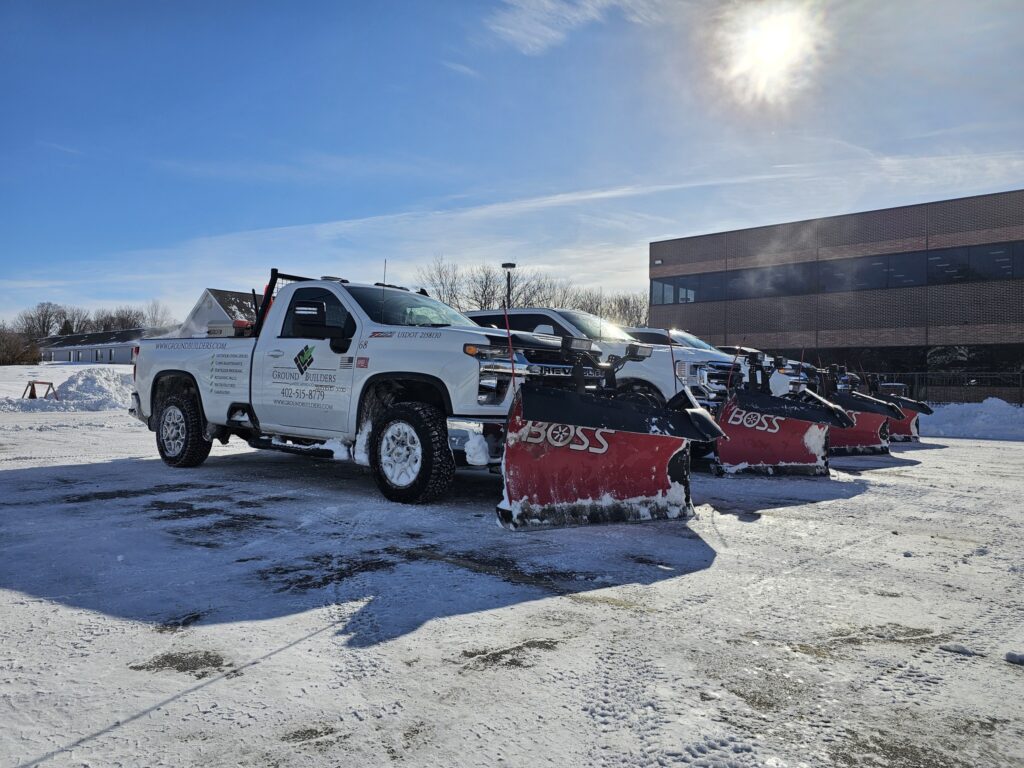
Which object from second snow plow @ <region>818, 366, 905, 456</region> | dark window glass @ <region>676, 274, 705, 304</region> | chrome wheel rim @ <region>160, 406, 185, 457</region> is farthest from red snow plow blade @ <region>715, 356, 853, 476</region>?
dark window glass @ <region>676, 274, 705, 304</region>

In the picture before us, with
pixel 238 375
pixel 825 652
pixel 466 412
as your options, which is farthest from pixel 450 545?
pixel 238 375

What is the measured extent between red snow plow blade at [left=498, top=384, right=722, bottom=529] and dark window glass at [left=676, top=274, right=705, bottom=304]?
3399cm

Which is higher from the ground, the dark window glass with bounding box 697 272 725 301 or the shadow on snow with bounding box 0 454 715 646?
the dark window glass with bounding box 697 272 725 301

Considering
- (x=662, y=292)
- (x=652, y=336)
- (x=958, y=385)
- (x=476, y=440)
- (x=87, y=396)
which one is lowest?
(x=87, y=396)

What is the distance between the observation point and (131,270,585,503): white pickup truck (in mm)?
6039

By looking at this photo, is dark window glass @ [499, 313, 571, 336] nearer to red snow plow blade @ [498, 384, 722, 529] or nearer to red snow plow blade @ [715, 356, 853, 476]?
red snow plow blade @ [715, 356, 853, 476]

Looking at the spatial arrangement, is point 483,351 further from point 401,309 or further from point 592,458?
point 401,309

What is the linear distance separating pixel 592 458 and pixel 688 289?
1374 inches

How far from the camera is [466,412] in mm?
6031

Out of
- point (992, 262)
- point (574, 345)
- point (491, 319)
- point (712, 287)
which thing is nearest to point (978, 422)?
point (491, 319)

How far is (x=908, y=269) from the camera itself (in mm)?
31906

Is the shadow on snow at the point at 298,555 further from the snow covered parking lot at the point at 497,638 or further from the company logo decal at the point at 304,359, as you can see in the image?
the company logo decal at the point at 304,359

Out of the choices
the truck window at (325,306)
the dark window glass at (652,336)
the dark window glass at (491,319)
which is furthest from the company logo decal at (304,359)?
the dark window glass at (652,336)

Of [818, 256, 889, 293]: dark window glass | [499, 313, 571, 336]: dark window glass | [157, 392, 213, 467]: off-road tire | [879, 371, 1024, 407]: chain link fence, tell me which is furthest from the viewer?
[818, 256, 889, 293]: dark window glass
